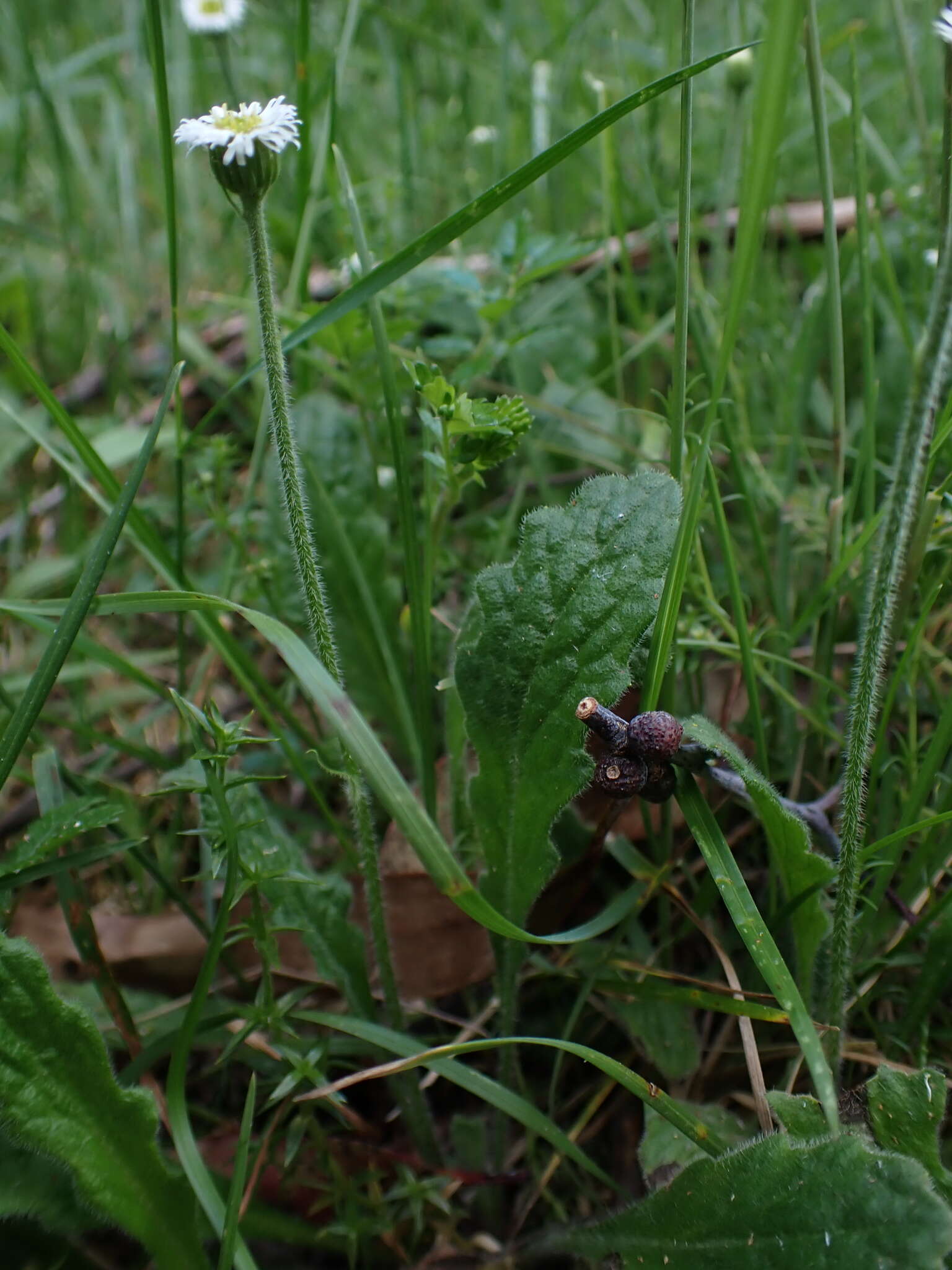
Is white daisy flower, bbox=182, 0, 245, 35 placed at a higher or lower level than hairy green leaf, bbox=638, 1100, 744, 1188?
higher

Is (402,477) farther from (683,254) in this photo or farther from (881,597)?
(881,597)

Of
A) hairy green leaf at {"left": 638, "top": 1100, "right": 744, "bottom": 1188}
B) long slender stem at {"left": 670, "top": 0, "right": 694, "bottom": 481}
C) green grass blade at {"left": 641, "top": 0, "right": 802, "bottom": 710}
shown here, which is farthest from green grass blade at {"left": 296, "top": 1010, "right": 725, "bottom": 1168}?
long slender stem at {"left": 670, "top": 0, "right": 694, "bottom": 481}

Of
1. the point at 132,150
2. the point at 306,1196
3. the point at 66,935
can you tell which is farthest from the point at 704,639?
the point at 132,150

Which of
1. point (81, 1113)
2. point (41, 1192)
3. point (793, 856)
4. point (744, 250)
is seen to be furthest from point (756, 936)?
point (41, 1192)

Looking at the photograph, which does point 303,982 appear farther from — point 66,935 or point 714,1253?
point 714,1253

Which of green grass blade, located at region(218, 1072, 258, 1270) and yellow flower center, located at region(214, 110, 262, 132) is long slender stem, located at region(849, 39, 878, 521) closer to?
yellow flower center, located at region(214, 110, 262, 132)
